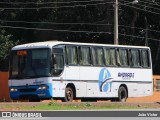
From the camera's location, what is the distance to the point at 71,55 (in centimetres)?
3262

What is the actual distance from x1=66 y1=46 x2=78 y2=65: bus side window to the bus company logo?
236cm

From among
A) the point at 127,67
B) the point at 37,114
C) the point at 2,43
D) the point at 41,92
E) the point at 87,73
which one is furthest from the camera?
the point at 2,43

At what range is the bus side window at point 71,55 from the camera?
32.3 m

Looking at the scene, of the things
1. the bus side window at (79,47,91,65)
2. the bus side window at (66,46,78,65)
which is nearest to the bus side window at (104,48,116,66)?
the bus side window at (79,47,91,65)

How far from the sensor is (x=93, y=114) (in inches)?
762

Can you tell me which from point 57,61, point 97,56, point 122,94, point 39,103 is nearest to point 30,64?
point 57,61

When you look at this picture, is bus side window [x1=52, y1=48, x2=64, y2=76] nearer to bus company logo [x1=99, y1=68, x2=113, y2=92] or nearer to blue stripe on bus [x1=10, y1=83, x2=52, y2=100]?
blue stripe on bus [x1=10, y1=83, x2=52, y2=100]

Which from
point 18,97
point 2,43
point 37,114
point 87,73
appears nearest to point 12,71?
point 18,97

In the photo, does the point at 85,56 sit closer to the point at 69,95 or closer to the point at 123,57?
the point at 69,95

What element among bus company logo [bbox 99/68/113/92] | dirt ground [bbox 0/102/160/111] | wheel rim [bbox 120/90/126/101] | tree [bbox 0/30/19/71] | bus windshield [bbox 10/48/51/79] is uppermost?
tree [bbox 0/30/19/71]

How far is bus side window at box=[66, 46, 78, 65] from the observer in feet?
106

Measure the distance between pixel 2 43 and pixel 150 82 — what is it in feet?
74.0

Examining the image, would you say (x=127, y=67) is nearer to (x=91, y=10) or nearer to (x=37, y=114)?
(x=37, y=114)

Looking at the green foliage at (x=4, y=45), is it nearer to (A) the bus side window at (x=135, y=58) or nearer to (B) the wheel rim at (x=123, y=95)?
(A) the bus side window at (x=135, y=58)
